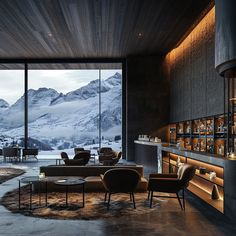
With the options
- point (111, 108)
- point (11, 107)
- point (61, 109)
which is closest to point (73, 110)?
point (61, 109)

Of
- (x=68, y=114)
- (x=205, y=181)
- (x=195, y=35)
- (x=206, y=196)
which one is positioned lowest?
(x=206, y=196)

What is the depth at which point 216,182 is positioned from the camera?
17.5ft

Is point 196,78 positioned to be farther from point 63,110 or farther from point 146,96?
point 63,110

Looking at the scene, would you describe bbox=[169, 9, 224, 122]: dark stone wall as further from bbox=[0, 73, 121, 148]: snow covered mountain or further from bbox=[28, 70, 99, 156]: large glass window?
bbox=[28, 70, 99, 156]: large glass window

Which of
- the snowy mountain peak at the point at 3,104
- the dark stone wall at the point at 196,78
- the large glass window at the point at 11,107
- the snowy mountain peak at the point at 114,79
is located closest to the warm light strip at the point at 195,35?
the dark stone wall at the point at 196,78

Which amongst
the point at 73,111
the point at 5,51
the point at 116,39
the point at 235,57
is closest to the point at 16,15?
the point at 116,39

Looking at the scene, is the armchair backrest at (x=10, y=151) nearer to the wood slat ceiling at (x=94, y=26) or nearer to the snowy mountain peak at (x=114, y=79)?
the wood slat ceiling at (x=94, y=26)

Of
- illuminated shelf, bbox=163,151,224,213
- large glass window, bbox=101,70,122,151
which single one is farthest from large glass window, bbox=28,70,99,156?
illuminated shelf, bbox=163,151,224,213

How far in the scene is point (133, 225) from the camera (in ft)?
14.3

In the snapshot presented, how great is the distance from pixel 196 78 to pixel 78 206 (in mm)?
6460

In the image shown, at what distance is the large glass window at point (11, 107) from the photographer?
15961mm

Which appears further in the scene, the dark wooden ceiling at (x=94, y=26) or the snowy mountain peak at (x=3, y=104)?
the snowy mountain peak at (x=3, y=104)

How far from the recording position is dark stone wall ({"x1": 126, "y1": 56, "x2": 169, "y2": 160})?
559 inches

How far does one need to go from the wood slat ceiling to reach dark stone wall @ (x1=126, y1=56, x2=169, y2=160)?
0.69 metres
